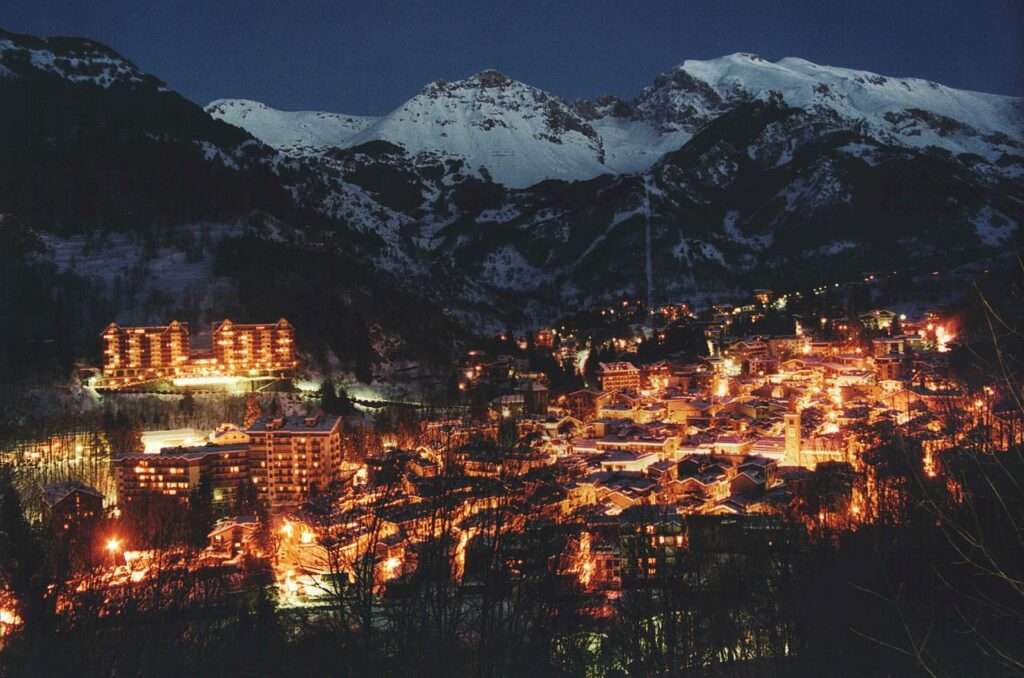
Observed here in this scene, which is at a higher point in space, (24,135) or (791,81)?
(791,81)

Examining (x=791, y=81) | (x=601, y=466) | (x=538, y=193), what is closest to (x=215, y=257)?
(x=601, y=466)

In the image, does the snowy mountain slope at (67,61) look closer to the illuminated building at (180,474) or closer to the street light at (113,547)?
the illuminated building at (180,474)

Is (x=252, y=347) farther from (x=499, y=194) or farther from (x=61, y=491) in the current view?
(x=499, y=194)

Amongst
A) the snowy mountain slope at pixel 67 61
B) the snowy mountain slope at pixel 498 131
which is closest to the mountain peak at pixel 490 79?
the snowy mountain slope at pixel 498 131

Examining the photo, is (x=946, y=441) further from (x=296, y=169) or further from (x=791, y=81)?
(x=791, y=81)

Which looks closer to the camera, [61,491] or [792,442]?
[61,491]

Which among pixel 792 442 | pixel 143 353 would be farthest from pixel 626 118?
pixel 792 442
